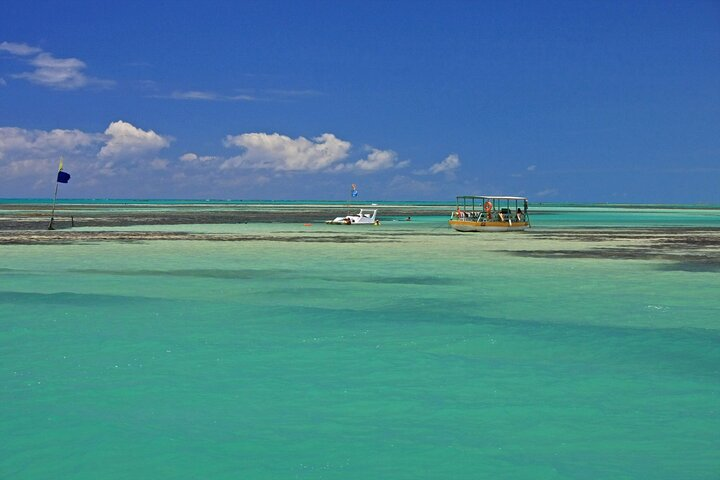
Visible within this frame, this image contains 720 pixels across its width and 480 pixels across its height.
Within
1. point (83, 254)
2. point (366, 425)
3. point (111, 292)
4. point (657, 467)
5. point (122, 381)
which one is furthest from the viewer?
point (83, 254)

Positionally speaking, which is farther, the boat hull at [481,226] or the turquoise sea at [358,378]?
the boat hull at [481,226]

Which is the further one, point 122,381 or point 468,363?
point 468,363

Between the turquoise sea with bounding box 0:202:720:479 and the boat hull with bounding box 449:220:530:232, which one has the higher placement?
the boat hull with bounding box 449:220:530:232

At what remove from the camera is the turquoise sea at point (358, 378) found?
838 cm

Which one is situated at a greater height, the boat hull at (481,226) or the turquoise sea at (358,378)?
the boat hull at (481,226)

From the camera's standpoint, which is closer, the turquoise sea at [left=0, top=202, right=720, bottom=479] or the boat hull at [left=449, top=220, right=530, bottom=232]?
the turquoise sea at [left=0, top=202, right=720, bottom=479]

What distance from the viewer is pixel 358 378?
11.6 m

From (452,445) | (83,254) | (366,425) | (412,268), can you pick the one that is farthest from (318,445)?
(83,254)

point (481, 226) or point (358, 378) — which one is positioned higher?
point (481, 226)

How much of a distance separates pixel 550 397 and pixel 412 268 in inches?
698

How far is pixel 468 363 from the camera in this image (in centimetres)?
1257

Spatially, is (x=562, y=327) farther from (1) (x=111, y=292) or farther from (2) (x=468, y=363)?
(1) (x=111, y=292)

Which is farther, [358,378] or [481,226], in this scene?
[481,226]

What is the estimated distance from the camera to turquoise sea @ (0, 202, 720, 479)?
27.5 feet
